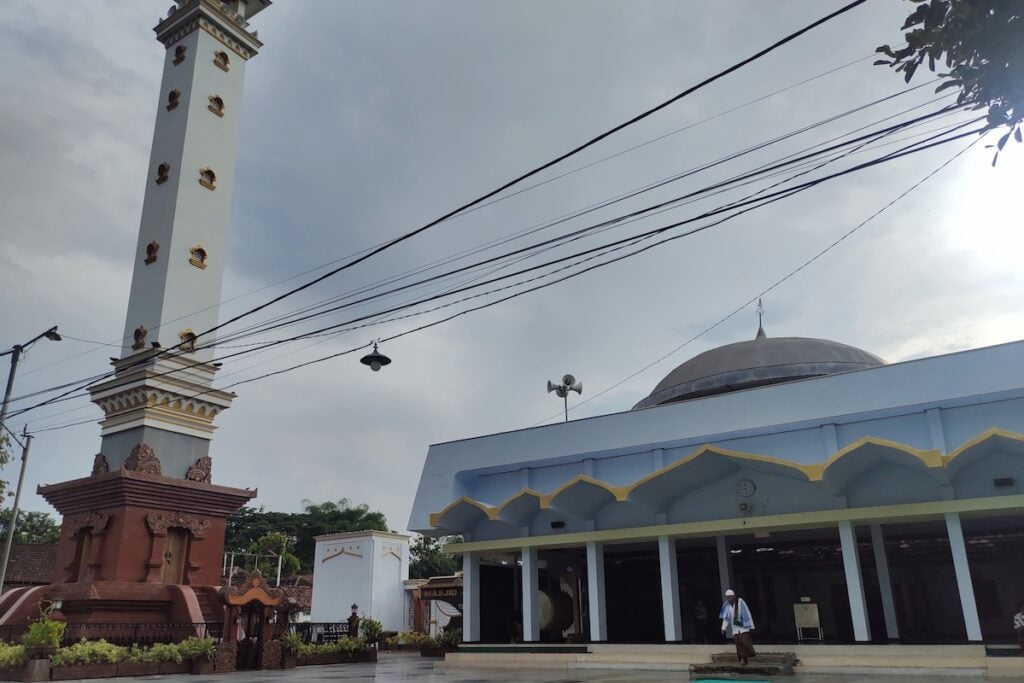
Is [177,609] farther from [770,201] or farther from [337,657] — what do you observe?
[770,201]

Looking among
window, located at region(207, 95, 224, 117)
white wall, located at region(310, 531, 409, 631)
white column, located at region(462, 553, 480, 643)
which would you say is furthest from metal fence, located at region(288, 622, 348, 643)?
window, located at region(207, 95, 224, 117)

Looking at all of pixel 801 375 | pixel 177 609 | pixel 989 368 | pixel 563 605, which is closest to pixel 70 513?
pixel 177 609

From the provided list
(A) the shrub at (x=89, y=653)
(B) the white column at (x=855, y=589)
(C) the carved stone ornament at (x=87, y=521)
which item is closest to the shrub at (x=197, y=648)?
(A) the shrub at (x=89, y=653)

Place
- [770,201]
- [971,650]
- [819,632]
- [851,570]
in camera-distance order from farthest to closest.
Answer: [819,632] → [851,570] → [971,650] → [770,201]

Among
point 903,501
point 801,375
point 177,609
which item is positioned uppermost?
point 801,375

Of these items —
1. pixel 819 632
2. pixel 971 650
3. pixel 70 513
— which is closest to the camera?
pixel 971 650

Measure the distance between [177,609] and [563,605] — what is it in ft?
36.0

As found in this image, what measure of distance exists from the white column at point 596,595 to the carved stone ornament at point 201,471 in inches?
435

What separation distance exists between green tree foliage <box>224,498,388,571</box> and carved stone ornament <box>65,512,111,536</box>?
4817 centimetres

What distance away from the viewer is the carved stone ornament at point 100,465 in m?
20.8

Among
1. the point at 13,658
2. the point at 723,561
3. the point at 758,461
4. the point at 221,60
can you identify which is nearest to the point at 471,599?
the point at 723,561

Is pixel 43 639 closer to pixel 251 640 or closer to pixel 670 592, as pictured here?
pixel 251 640

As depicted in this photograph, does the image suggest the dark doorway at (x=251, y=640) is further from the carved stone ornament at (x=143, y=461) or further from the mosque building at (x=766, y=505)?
the mosque building at (x=766, y=505)

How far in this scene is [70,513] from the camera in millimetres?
20484
